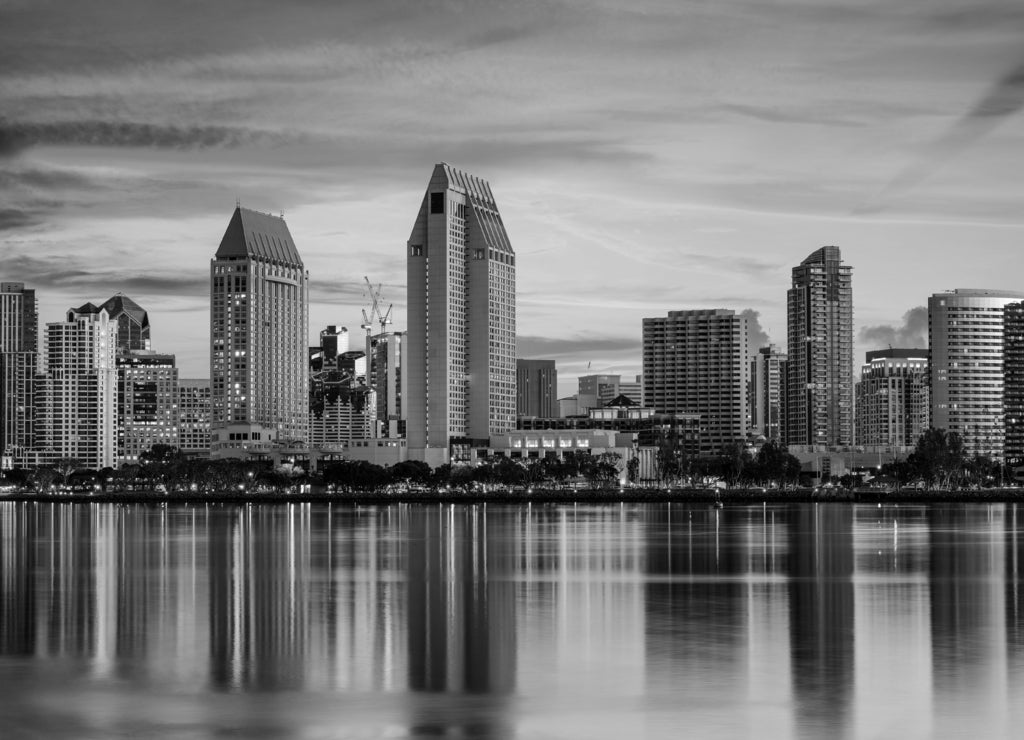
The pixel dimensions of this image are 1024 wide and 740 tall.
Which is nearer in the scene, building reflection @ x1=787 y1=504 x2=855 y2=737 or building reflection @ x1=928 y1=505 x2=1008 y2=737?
building reflection @ x1=787 y1=504 x2=855 y2=737

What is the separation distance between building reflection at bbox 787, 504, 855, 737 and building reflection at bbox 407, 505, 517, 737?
20.9ft

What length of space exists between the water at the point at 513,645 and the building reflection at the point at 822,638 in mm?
133

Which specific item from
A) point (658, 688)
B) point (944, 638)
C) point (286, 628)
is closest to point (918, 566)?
point (944, 638)

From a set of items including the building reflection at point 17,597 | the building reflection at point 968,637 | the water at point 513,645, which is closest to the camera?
the water at point 513,645

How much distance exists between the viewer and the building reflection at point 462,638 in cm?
3219

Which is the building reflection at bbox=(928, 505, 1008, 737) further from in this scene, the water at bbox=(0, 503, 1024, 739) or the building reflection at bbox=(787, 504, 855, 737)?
the building reflection at bbox=(787, 504, 855, 737)

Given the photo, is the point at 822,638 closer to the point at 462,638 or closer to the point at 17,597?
the point at 462,638

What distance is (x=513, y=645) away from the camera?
43.9m

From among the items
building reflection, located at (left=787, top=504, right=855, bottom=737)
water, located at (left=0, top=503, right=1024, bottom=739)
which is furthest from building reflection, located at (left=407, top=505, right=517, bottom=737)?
building reflection, located at (left=787, top=504, right=855, bottom=737)

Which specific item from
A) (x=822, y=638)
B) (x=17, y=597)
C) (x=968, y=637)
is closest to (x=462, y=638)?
(x=822, y=638)

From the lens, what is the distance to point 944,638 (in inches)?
1791

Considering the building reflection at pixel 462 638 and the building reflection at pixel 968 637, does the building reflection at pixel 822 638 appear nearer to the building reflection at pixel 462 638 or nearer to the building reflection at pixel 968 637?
the building reflection at pixel 968 637

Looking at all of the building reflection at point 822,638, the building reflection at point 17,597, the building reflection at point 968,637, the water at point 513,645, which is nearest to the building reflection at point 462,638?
the water at point 513,645

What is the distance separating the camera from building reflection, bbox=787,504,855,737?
107 feet
